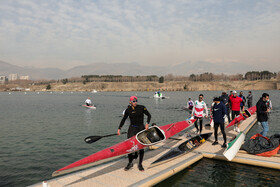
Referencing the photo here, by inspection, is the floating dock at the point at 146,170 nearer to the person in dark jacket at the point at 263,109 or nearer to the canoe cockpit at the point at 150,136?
the canoe cockpit at the point at 150,136

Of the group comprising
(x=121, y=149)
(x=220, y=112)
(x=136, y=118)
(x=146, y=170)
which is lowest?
(x=146, y=170)

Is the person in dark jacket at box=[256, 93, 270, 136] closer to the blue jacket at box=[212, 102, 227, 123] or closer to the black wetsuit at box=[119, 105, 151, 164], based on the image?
the blue jacket at box=[212, 102, 227, 123]

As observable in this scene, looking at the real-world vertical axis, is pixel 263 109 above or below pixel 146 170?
above

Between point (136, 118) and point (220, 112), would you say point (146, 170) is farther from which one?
point (220, 112)

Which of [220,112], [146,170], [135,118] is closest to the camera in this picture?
[135,118]

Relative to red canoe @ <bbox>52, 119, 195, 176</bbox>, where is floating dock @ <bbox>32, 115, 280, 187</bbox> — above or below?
below

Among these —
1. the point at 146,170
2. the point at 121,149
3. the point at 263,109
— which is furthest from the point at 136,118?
the point at 263,109

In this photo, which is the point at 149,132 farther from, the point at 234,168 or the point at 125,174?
the point at 234,168

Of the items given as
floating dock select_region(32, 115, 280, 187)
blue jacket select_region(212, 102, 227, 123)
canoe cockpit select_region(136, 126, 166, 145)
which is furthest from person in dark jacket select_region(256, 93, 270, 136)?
canoe cockpit select_region(136, 126, 166, 145)

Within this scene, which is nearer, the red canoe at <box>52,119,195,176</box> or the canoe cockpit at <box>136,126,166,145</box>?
the red canoe at <box>52,119,195,176</box>

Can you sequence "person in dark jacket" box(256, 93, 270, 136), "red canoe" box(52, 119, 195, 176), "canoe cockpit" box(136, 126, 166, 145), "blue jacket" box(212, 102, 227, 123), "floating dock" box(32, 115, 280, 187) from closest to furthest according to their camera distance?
"red canoe" box(52, 119, 195, 176) < "floating dock" box(32, 115, 280, 187) < "canoe cockpit" box(136, 126, 166, 145) < "blue jacket" box(212, 102, 227, 123) < "person in dark jacket" box(256, 93, 270, 136)

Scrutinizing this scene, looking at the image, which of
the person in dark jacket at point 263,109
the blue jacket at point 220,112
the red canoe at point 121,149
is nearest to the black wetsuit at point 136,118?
the red canoe at point 121,149

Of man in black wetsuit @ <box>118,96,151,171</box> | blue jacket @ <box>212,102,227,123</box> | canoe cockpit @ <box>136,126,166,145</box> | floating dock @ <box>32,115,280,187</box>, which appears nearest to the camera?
floating dock @ <box>32,115,280,187</box>

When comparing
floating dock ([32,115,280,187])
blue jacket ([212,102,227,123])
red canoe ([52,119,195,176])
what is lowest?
floating dock ([32,115,280,187])
